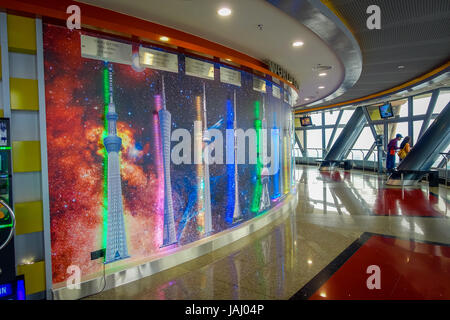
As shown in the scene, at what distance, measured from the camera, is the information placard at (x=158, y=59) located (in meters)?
3.20

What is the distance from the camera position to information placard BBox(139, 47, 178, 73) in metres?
3.20

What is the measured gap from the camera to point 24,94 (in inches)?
96.4

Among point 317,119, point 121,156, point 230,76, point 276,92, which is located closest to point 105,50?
point 121,156

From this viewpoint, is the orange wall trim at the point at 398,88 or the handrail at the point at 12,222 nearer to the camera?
the handrail at the point at 12,222

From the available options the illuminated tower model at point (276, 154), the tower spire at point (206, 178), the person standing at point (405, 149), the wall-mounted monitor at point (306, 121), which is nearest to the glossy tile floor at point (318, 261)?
the tower spire at point (206, 178)

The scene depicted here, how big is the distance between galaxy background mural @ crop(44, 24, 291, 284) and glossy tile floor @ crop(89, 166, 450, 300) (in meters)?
0.47

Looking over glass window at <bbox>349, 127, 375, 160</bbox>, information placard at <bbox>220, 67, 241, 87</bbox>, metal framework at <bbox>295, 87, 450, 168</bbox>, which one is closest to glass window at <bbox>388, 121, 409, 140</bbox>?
metal framework at <bbox>295, 87, 450, 168</bbox>

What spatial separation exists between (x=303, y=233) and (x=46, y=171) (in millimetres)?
3603

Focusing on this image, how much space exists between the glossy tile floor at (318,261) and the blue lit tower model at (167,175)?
0.41 meters

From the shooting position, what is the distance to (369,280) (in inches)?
112

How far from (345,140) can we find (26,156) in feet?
44.9

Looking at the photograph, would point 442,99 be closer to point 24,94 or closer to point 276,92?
point 276,92

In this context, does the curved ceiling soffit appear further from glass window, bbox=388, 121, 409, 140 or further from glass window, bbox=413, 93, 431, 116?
glass window, bbox=388, 121, 409, 140

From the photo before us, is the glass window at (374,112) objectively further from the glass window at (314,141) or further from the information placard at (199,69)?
the information placard at (199,69)
